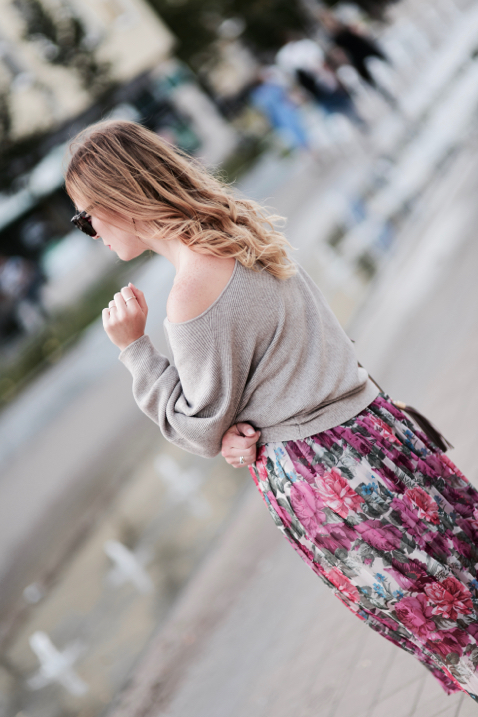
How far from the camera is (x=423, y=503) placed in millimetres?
1663

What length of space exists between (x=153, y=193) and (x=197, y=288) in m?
0.27

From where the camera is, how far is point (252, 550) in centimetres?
386

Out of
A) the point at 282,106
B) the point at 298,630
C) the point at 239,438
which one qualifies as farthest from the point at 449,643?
the point at 282,106

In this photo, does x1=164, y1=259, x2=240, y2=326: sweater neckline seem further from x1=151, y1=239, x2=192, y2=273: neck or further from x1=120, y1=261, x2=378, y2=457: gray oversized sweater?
x1=151, y1=239, x2=192, y2=273: neck

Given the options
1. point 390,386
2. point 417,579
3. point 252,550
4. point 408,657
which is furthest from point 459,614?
point 390,386

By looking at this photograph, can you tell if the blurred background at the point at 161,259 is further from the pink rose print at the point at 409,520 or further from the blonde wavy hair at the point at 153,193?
the pink rose print at the point at 409,520

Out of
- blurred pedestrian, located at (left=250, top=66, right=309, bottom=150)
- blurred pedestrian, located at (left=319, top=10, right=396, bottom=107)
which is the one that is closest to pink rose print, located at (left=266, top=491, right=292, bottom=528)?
blurred pedestrian, located at (left=319, top=10, right=396, bottom=107)

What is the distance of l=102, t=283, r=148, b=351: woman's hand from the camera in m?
1.60

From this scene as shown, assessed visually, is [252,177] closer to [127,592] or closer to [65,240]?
[65,240]

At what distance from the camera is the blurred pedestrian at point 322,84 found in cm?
1117

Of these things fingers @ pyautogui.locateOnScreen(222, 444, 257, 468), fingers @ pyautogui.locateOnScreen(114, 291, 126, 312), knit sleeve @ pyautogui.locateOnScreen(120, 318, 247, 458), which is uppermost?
fingers @ pyautogui.locateOnScreen(114, 291, 126, 312)

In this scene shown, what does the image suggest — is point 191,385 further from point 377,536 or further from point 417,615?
point 417,615

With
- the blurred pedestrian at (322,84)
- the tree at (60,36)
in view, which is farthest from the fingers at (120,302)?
the tree at (60,36)

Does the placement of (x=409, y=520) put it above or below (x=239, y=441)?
below
